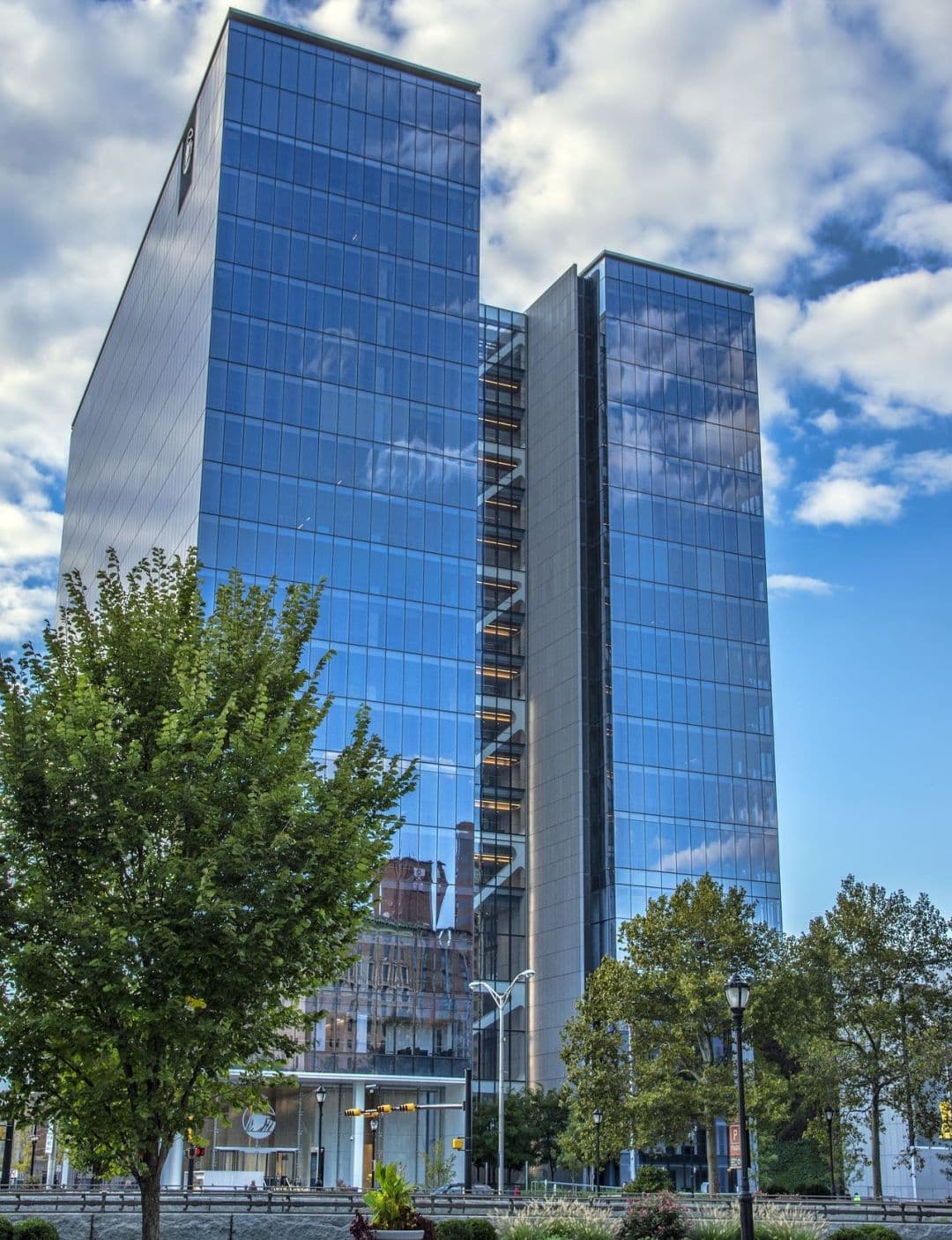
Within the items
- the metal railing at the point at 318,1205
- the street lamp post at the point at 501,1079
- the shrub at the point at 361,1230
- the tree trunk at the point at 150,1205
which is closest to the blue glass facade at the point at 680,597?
the street lamp post at the point at 501,1079

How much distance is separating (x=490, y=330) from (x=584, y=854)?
4766 cm

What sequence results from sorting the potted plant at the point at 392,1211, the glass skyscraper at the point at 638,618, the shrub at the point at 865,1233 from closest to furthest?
the potted plant at the point at 392,1211 < the shrub at the point at 865,1233 < the glass skyscraper at the point at 638,618

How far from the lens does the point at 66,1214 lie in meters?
32.3

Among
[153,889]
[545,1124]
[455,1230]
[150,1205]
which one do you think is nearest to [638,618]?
[545,1124]

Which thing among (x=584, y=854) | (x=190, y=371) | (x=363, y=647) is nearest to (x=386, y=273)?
(x=190, y=371)

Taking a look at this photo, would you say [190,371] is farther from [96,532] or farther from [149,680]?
[149,680]

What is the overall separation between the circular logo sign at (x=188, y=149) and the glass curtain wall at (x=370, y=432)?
9.20 meters

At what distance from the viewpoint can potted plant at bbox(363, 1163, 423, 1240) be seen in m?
26.6

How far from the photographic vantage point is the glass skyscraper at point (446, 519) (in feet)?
284

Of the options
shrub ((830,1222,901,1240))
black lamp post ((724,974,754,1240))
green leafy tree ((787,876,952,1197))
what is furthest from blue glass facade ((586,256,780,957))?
black lamp post ((724,974,754,1240))

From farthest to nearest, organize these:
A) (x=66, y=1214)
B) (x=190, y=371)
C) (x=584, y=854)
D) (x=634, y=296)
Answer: (x=634, y=296) → (x=584, y=854) → (x=190, y=371) → (x=66, y=1214)

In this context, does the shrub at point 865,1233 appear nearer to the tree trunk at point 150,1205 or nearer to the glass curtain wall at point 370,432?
the tree trunk at point 150,1205

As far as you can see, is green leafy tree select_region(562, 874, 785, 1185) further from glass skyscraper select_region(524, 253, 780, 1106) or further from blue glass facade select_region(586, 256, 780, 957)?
blue glass facade select_region(586, 256, 780, 957)

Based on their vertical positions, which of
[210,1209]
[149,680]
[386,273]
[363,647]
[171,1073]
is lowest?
[210,1209]
